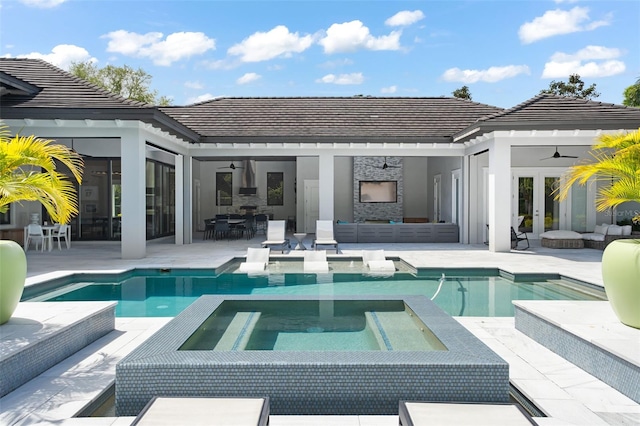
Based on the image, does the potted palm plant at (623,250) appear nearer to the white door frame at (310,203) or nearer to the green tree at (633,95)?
the white door frame at (310,203)

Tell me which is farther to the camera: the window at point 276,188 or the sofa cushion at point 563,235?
the window at point 276,188

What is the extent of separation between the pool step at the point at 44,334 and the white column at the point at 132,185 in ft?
18.9

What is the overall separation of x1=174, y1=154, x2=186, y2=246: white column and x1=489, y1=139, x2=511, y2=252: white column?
9.44 m

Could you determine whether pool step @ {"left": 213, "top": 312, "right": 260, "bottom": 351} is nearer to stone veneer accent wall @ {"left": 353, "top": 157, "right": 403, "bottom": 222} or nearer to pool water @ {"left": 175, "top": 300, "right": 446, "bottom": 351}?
pool water @ {"left": 175, "top": 300, "right": 446, "bottom": 351}

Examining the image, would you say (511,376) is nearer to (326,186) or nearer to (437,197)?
(326,186)

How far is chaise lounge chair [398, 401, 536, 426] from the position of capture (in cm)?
266

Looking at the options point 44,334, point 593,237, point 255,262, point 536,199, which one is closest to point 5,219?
point 255,262

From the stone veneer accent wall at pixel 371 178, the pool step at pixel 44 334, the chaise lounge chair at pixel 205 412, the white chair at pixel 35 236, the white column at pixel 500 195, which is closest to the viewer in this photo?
the chaise lounge chair at pixel 205 412

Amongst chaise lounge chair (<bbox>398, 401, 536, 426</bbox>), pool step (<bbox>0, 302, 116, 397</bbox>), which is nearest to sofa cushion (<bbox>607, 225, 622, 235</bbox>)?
chaise lounge chair (<bbox>398, 401, 536, 426</bbox>)

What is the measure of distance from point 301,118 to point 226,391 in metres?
14.5

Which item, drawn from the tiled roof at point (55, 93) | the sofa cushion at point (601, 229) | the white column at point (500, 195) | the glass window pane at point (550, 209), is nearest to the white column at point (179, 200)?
the tiled roof at point (55, 93)

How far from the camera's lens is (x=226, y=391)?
3463mm

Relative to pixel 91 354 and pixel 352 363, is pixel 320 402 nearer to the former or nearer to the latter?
pixel 352 363

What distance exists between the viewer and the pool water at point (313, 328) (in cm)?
431
